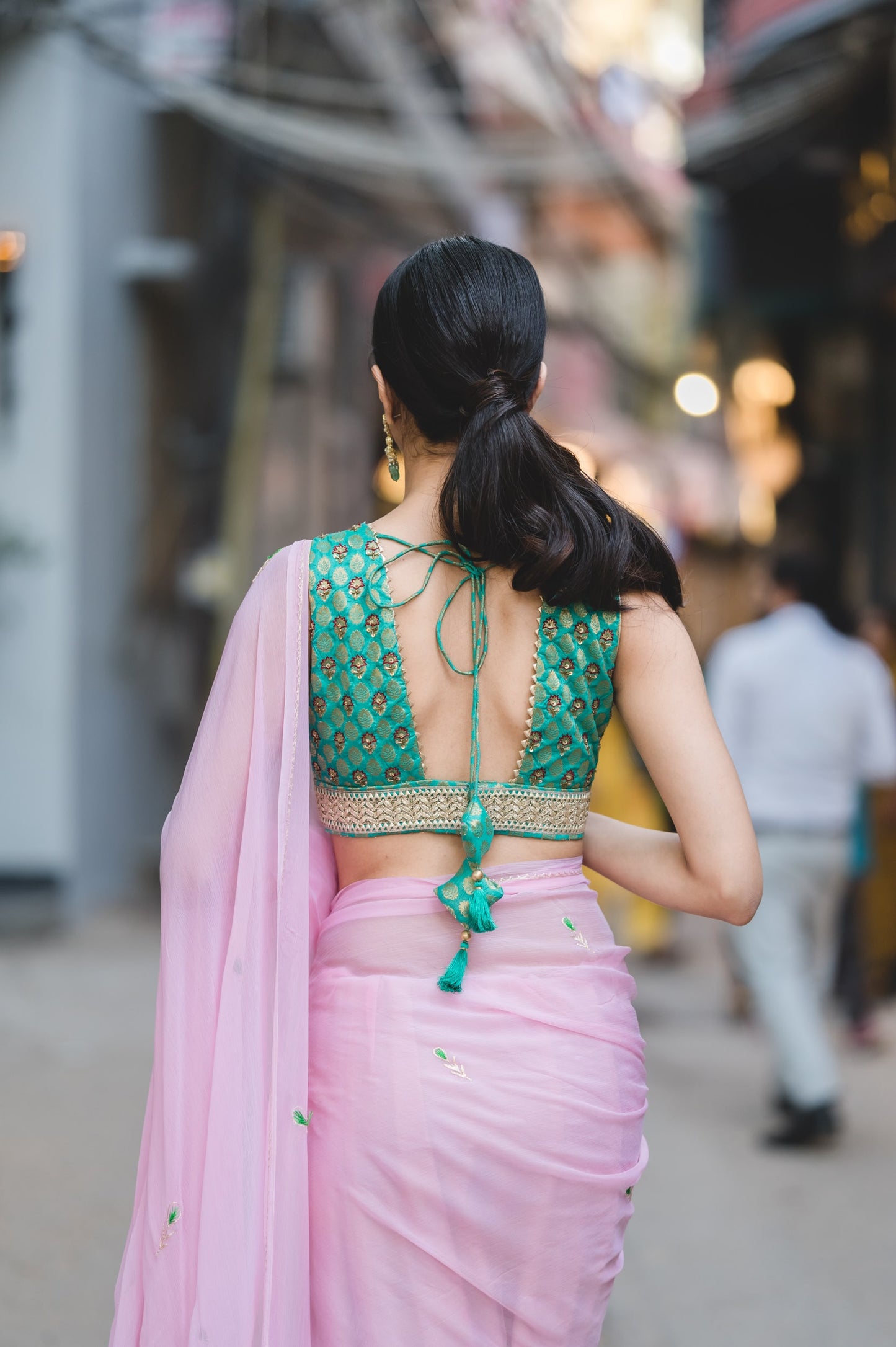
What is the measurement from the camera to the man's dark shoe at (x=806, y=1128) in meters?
4.47

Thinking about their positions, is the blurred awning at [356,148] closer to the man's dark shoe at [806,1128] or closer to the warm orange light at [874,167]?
the warm orange light at [874,167]

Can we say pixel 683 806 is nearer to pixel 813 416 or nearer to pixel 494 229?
pixel 813 416

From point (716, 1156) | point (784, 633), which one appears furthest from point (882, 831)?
point (716, 1156)

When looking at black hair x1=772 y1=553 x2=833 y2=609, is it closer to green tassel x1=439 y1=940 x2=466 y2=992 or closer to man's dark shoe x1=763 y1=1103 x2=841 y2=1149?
man's dark shoe x1=763 y1=1103 x2=841 y2=1149

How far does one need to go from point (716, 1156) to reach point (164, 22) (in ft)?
21.3

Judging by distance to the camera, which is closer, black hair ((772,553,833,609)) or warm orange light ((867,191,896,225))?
black hair ((772,553,833,609))

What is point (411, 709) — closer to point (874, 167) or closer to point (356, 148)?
point (356, 148)

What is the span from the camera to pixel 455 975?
161 cm

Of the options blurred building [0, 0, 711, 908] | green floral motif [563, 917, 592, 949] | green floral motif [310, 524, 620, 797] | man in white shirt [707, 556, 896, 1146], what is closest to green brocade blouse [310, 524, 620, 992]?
green floral motif [310, 524, 620, 797]

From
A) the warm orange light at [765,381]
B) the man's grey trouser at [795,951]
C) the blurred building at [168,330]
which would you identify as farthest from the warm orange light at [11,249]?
the warm orange light at [765,381]

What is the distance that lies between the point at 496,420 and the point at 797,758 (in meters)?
3.46

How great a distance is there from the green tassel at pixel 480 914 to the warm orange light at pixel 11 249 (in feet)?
20.5

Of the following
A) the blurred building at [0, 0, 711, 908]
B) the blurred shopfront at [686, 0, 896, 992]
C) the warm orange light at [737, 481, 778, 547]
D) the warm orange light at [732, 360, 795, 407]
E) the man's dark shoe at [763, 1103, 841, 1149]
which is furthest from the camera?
the warm orange light at [737, 481, 778, 547]

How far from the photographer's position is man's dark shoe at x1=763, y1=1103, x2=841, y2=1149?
447 centimetres
